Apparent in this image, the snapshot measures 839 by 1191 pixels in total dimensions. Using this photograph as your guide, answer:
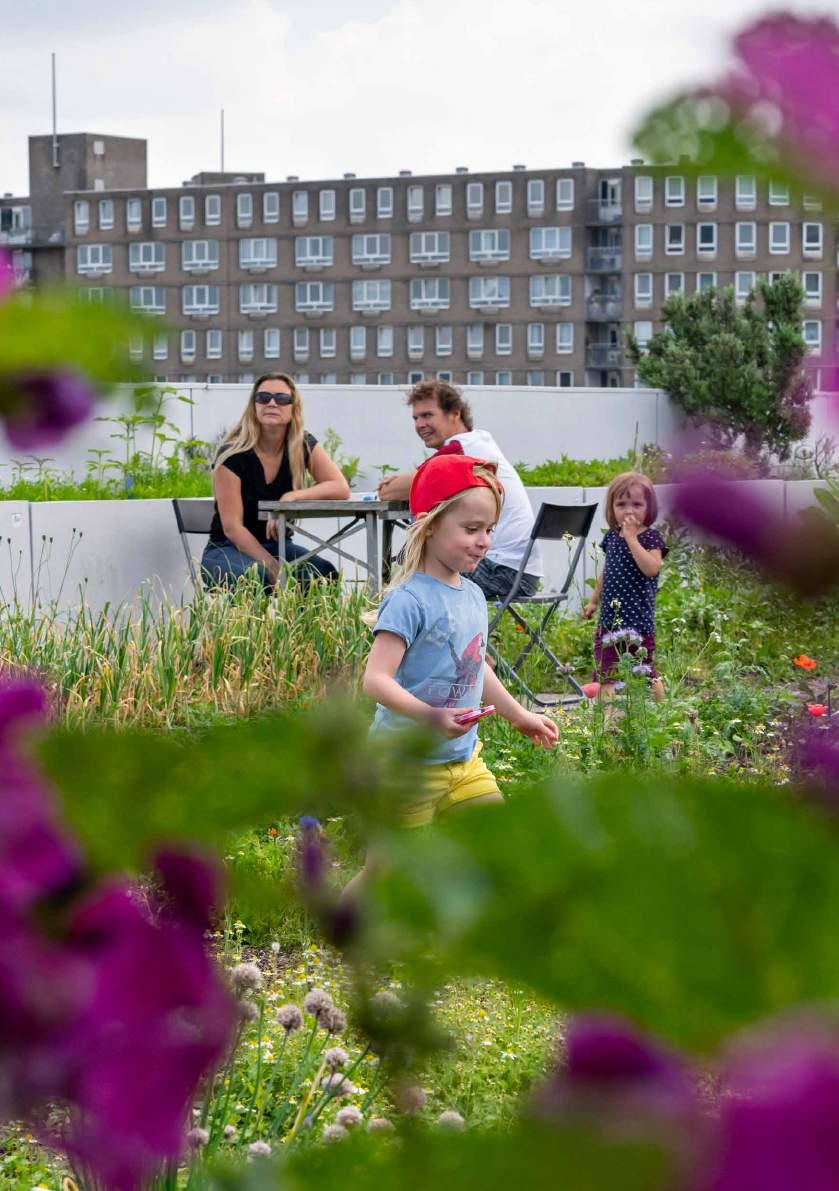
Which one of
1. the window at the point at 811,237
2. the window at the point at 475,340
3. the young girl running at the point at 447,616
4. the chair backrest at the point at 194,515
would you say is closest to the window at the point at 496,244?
the window at the point at 475,340

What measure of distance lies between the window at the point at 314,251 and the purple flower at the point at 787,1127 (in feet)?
199

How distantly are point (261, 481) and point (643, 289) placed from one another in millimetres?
51175

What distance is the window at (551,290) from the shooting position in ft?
188

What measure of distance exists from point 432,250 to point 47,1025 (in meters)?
59.9

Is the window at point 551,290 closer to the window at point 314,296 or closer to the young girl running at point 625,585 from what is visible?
the window at point 314,296

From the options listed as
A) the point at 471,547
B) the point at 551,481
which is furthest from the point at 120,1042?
the point at 551,481

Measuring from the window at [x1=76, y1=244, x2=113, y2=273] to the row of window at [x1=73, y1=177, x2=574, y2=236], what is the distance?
24.3 inches

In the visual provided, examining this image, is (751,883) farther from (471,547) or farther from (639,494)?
(639,494)

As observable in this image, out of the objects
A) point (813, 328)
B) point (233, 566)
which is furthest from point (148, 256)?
point (233, 566)

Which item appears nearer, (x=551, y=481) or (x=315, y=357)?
(x=551, y=481)

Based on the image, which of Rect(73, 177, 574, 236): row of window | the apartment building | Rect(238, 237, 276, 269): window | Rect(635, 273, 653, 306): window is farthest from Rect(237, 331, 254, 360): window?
Rect(635, 273, 653, 306): window

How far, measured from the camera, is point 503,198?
58062 mm

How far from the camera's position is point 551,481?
1162 cm

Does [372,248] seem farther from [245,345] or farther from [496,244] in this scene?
[245,345]
